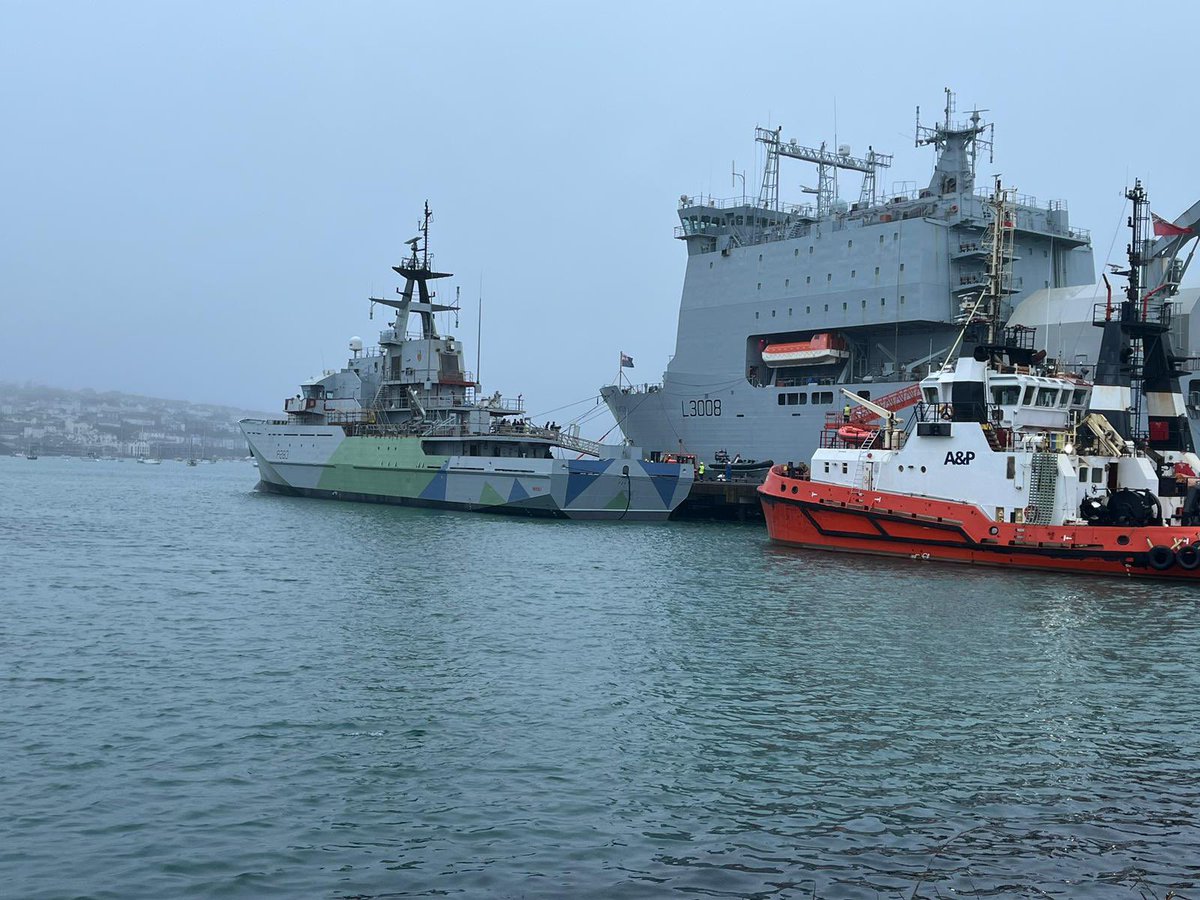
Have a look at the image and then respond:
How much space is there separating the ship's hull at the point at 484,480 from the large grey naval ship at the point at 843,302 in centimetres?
510

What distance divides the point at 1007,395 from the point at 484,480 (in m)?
19.0

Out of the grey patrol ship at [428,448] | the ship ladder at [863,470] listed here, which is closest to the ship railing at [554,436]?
the grey patrol ship at [428,448]

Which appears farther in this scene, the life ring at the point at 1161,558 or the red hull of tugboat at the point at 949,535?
the red hull of tugboat at the point at 949,535

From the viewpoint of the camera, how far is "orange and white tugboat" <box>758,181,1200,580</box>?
2439 cm

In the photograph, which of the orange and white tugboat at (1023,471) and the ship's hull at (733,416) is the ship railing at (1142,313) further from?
the ship's hull at (733,416)

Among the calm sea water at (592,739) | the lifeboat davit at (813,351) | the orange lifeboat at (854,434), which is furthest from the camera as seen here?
the lifeboat davit at (813,351)

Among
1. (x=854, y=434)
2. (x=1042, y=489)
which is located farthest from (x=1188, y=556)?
(x=854, y=434)

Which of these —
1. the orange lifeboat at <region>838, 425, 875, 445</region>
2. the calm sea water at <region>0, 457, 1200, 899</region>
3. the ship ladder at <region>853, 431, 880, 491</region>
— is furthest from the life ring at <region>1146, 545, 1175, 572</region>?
the orange lifeboat at <region>838, 425, 875, 445</region>

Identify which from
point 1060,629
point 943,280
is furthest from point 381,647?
point 943,280

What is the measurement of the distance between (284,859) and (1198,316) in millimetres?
33599

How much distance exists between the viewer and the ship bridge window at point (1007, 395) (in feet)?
85.9

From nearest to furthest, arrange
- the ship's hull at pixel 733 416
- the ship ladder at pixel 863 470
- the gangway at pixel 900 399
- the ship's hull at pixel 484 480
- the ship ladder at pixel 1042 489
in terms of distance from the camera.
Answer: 1. the ship ladder at pixel 1042 489
2. the ship ladder at pixel 863 470
3. the gangway at pixel 900 399
4. the ship's hull at pixel 484 480
5. the ship's hull at pixel 733 416

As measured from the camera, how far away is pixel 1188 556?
22688 mm

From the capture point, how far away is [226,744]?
34.2 feet
